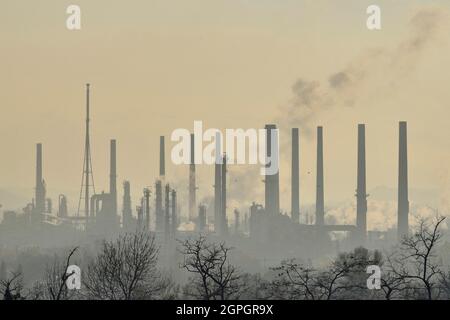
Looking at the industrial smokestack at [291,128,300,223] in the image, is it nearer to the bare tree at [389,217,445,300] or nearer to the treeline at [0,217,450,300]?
the bare tree at [389,217,445,300]

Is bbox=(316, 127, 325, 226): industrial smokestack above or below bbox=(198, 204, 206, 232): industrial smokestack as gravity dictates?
above

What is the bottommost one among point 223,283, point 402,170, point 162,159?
point 223,283

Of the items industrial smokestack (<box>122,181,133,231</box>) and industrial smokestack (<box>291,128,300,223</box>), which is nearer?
industrial smokestack (<box>291,128,300,223</box>)

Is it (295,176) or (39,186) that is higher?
(295,176)

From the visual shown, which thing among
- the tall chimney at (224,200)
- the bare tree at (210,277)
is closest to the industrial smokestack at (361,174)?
the tall chimney at (224,200)

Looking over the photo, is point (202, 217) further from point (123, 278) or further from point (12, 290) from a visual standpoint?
point (12, 290)

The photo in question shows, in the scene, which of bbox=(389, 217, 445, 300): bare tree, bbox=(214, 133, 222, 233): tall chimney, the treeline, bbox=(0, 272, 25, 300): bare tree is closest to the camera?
bbox=(0, 272, 25, 300): bare tree

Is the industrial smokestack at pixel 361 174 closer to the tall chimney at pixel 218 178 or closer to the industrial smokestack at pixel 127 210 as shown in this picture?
the tall chimney at pixel 218 178

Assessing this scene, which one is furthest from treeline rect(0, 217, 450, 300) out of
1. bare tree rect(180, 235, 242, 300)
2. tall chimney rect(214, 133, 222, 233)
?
tall chimney rect(214, 133, 222, 233)

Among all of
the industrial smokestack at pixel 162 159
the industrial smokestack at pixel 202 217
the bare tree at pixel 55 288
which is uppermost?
the industrial smokestack at pixel 162 159

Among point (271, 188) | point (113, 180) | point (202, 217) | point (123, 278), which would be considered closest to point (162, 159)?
point (113, 180)

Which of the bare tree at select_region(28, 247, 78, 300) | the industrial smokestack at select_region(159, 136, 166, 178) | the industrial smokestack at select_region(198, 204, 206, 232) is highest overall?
the industrial smokestack at select_region(159, 136, 166, 178)
